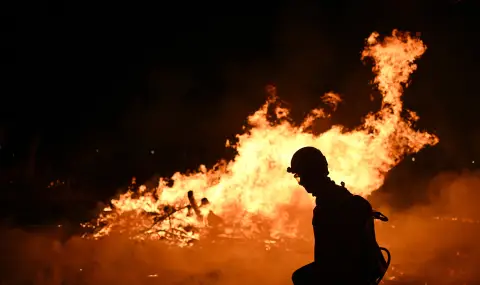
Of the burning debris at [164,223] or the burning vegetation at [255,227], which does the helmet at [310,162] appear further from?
the burning debris at [164,223]

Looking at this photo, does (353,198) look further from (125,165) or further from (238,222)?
(125,165)

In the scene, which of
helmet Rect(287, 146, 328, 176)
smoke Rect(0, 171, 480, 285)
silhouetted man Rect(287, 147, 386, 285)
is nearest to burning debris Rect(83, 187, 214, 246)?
smoke Rect(0, 171, 480, 285)

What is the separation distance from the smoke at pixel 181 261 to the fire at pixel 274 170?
93cm

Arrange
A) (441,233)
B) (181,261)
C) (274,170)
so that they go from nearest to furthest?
(181,261), (274,170), (441,233)

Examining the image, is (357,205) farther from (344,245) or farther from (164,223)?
(164,223)

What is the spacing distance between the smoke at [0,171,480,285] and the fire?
0.93 meters

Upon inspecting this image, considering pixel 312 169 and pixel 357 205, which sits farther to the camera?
pixel 312 169

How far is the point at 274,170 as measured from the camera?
1098 cm

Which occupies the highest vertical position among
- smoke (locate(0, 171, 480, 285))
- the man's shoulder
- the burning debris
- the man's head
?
the burning debris

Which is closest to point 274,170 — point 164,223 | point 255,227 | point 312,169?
point 255,227

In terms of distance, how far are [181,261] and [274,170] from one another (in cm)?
338

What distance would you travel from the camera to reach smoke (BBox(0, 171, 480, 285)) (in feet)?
24.4

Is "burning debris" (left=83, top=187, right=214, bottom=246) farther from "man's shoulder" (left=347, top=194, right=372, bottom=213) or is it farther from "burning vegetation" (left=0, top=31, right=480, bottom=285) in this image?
"man's shoulder" (left=347, top=194, right=372, bottom=213)

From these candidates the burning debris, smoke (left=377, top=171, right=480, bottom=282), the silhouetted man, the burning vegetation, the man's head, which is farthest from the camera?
the burning debris
